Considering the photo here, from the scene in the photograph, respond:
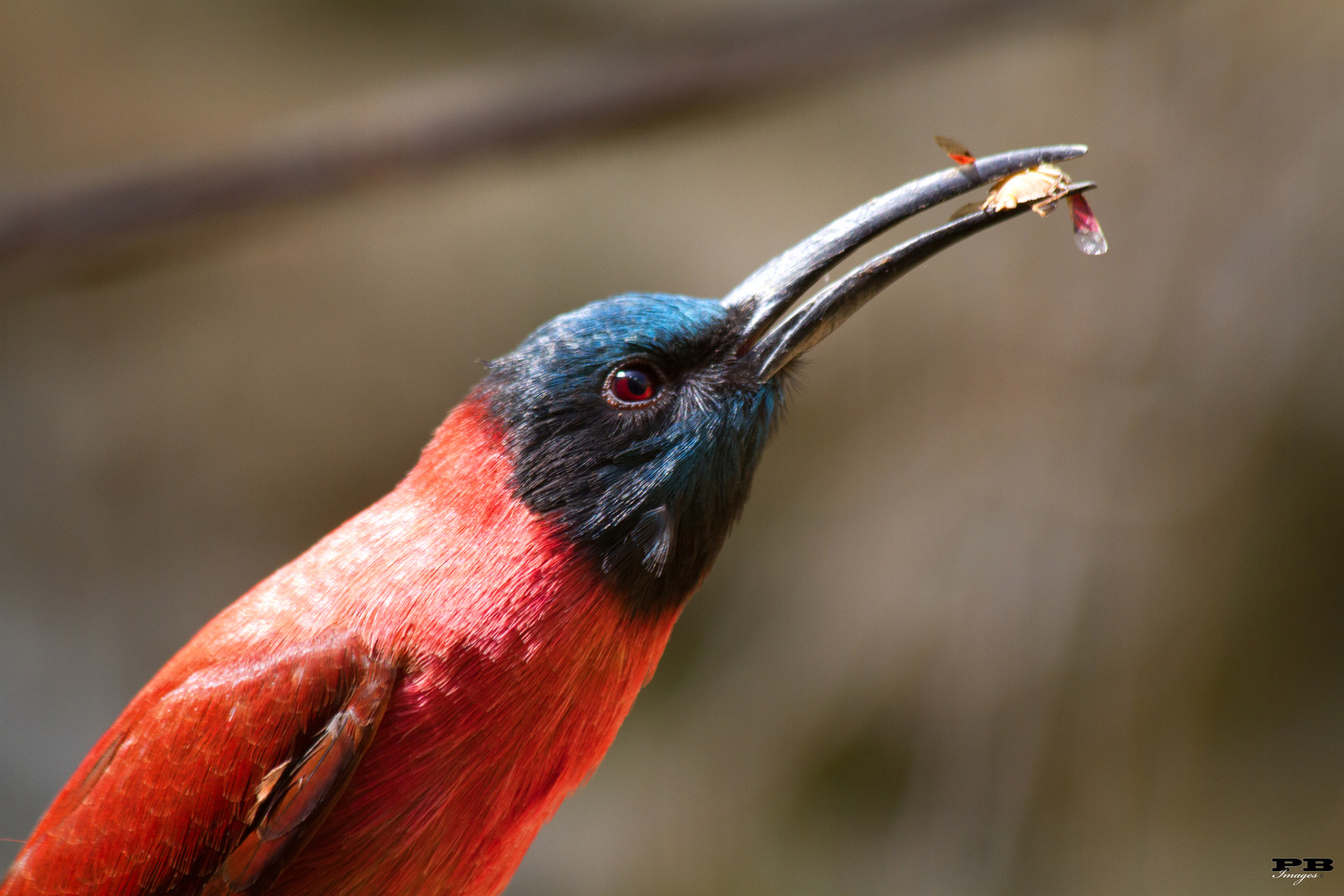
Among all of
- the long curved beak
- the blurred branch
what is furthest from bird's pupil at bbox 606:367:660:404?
the blurred branch

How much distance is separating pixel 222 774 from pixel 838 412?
4.45 m

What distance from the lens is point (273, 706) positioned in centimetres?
170

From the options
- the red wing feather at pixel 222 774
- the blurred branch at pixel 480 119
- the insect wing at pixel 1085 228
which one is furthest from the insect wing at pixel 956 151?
the blurred branch at pixel 480 119

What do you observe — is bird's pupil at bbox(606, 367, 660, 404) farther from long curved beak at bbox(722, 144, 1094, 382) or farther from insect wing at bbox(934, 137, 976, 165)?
insect wing at bbox(934, 137, 976, 165)

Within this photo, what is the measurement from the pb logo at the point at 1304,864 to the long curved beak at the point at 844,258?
337 centimetres

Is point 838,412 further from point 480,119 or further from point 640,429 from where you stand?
point 640,429

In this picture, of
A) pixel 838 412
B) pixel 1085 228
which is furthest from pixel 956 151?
pixel 838 412

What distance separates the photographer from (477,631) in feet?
5.57

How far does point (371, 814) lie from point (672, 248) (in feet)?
15.0

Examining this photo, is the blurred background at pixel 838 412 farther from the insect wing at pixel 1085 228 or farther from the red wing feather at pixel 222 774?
the red wing feather at pixel 222 774

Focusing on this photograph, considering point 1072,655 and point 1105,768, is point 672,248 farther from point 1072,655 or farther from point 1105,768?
point 1105,768

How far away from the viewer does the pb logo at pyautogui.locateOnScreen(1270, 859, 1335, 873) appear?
4133mm

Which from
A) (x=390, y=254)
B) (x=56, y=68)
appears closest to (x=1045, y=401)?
(x=390, y=254)

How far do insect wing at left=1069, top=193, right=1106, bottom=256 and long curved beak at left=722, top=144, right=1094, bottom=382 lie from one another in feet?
0.26
